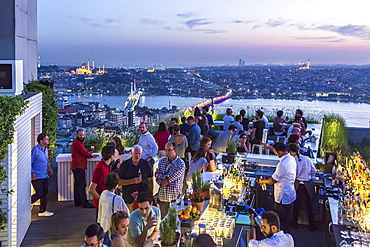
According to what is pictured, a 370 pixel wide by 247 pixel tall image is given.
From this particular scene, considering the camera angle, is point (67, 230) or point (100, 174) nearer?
point (100, 174)

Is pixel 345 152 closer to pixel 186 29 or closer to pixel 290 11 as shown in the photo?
pixel 290 11

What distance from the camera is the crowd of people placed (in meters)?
4.13

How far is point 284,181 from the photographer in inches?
251

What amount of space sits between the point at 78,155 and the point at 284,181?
386cm

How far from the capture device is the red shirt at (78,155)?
7.59 m

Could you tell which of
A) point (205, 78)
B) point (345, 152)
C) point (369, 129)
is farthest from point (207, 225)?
point (205, 78)

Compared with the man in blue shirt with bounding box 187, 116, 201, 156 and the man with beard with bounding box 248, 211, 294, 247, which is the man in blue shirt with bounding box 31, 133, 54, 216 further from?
the man with beard with bounding box 248, 211, 294, 247

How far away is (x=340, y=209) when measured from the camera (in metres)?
5.52

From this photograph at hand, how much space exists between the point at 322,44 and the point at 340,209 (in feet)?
104

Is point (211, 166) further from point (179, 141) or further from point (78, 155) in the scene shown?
point (78, 155)

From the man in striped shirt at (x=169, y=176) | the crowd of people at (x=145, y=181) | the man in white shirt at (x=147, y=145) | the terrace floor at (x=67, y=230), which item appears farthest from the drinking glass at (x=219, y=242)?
the man in white shirt at (x=147, y=145)

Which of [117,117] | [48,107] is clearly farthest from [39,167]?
[117,117]

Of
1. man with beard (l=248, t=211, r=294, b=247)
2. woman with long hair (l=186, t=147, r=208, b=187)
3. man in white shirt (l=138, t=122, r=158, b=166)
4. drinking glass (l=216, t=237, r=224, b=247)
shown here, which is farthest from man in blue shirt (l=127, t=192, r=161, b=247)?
man in white shirt (l=138, t=122, r=158, b=166)

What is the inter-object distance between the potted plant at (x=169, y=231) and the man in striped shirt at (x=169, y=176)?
7.15ft
